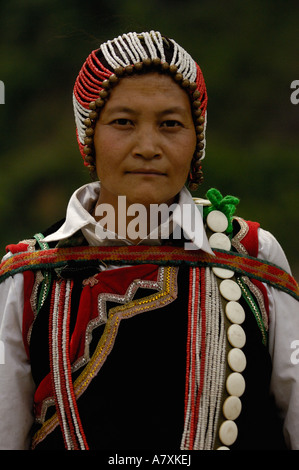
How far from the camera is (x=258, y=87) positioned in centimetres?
606

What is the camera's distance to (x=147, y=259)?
1.92 metres

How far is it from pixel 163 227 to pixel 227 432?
540 mm

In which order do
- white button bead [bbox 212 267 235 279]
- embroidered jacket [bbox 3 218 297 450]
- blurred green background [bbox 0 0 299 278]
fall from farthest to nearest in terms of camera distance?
blurred green background [bbox 0 0 299 278], white button bead [bbox 212 267 235 279], embroidered jacket [bbox 3 218 297 450]

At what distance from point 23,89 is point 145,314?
14.3 feet

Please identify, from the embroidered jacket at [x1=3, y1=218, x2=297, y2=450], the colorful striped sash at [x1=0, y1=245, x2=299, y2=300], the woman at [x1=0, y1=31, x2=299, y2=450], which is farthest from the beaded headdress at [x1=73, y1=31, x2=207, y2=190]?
the embroidered jacket at [x1=3, y1=218, x2=297, y2=450]

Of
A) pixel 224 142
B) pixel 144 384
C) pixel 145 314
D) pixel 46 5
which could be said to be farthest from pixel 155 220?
pixel 224 142

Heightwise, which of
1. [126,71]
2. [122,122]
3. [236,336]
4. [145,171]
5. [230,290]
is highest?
[126,71]

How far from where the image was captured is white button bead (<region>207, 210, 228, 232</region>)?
1979 millimetres

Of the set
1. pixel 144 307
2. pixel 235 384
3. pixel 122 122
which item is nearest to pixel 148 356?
pixel 144 307

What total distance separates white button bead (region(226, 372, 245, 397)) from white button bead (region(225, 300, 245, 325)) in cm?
13

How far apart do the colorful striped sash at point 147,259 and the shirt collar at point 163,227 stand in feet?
0.08

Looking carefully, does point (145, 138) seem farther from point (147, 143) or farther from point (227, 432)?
point (227, 432)

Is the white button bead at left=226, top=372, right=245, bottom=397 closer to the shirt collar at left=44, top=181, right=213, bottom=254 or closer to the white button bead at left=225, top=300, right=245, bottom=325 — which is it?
the white button bead at left=225, top=300, right=245, bottom=325
